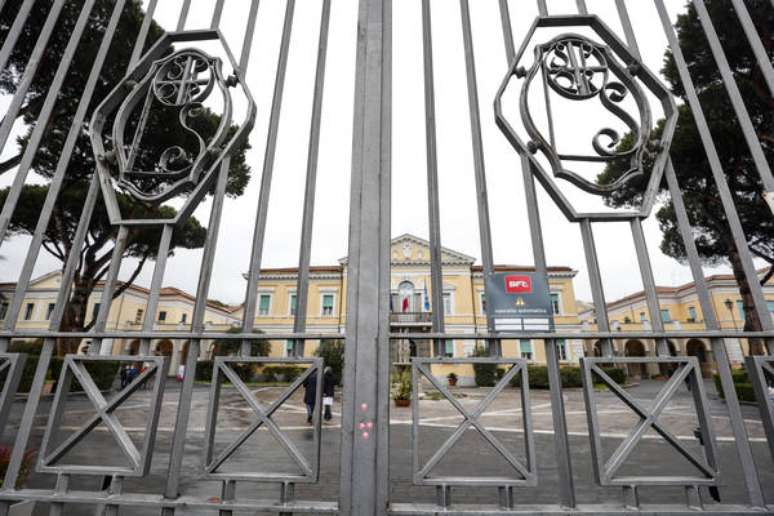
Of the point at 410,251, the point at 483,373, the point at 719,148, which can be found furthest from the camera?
the point at 410,251

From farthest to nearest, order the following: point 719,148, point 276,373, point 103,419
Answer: point 276,373, point 719,148, point 103,419

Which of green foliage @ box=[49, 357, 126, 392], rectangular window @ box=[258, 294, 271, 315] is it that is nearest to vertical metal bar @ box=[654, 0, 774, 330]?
green foliage @ box=[49, 357, 126, 392]

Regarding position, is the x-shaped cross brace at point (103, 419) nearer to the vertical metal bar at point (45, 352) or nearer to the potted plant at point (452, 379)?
the vertical metal bar at point (45, 352)

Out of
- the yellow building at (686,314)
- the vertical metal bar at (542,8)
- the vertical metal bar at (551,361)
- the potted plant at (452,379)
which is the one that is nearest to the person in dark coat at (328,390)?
the vertical metal bar at (551,361)

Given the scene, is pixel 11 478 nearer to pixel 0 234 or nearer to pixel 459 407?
pixel 0 234

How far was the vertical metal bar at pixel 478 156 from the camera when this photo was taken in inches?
84.1

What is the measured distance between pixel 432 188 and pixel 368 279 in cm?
70

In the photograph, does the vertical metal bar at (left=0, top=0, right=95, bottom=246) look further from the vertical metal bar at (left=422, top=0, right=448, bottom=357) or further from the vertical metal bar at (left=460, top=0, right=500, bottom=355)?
the vertical metal bar at (left=460, top=0, right=500, bottom=355)

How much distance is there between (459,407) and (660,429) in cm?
98

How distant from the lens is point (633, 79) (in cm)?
254

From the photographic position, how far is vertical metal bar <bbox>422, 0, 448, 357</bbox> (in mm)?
2055

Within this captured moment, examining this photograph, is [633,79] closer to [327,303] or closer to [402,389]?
[402,389]

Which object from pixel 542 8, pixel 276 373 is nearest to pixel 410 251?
pixel 276 373

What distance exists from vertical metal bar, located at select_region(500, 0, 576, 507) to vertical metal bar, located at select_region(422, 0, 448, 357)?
19.5 inches
